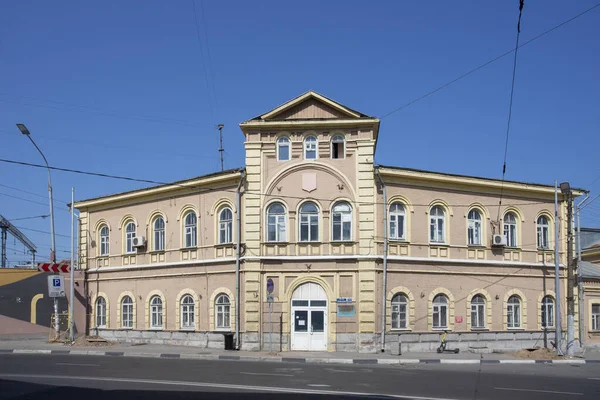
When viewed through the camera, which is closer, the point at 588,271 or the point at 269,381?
the point at 269,381

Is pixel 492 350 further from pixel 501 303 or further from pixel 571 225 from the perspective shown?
pixel 571 225

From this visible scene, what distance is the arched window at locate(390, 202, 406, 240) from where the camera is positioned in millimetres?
31062

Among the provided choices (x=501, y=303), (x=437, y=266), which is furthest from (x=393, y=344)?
(x=501, y=303)

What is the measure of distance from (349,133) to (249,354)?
35.3 feet

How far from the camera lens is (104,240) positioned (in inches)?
1506

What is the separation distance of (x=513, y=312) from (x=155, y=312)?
59.4 feet

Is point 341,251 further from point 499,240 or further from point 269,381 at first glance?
point 269,381

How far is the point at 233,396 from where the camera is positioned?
14883 mm

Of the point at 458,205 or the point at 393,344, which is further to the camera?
the point at 458,205

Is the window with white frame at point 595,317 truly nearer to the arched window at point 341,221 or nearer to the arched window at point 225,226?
the arched window at point 341,221

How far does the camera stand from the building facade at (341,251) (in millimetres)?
30141

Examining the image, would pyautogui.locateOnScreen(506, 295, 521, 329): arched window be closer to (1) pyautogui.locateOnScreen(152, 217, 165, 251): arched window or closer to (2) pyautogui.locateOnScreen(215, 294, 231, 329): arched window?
(2) pyautogui.locateOnScreen(215, 294, 231, 329): arched window

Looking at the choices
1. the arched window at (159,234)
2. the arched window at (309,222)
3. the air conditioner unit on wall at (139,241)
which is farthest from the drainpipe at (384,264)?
the air conditioner unit on wall at (139,241)

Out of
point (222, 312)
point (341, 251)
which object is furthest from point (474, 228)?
point (222, 312)
